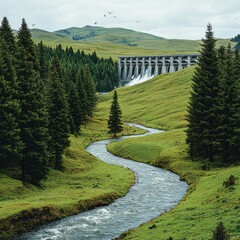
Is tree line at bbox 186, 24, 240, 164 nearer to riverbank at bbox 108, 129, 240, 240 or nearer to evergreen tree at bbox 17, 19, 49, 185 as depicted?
riverbank at bbox 108, 129, 240, 240

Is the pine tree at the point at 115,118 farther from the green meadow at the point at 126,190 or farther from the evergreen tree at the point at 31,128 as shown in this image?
the evergreen tree at the point at 31,128

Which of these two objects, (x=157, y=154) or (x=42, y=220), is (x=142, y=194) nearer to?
(x=42, y=220)

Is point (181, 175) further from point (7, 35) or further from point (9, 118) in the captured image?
point (7, 35)

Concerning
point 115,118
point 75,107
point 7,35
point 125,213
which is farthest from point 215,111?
point 115,118

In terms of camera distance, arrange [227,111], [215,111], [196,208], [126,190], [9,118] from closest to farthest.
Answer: [196,208], [9,118], [126,190], [227,111], [215,111]

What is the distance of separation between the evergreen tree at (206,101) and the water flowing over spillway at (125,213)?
283 inches

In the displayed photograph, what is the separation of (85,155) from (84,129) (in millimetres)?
42087

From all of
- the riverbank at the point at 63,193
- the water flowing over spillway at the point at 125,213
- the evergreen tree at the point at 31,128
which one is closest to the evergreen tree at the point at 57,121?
the riverbank at the point at 63,193

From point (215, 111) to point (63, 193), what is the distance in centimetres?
2705

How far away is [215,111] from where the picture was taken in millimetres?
60656

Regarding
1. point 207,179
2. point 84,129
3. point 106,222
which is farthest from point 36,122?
point 84,129

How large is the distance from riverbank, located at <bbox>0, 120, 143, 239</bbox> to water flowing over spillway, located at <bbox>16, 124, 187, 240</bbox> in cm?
109

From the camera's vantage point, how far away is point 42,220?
123ft

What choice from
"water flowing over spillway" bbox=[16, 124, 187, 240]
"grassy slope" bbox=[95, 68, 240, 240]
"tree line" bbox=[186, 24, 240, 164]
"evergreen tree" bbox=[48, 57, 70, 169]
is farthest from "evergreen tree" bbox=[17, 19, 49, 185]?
"tree line" bbox=[186, 24, 240, 164]
